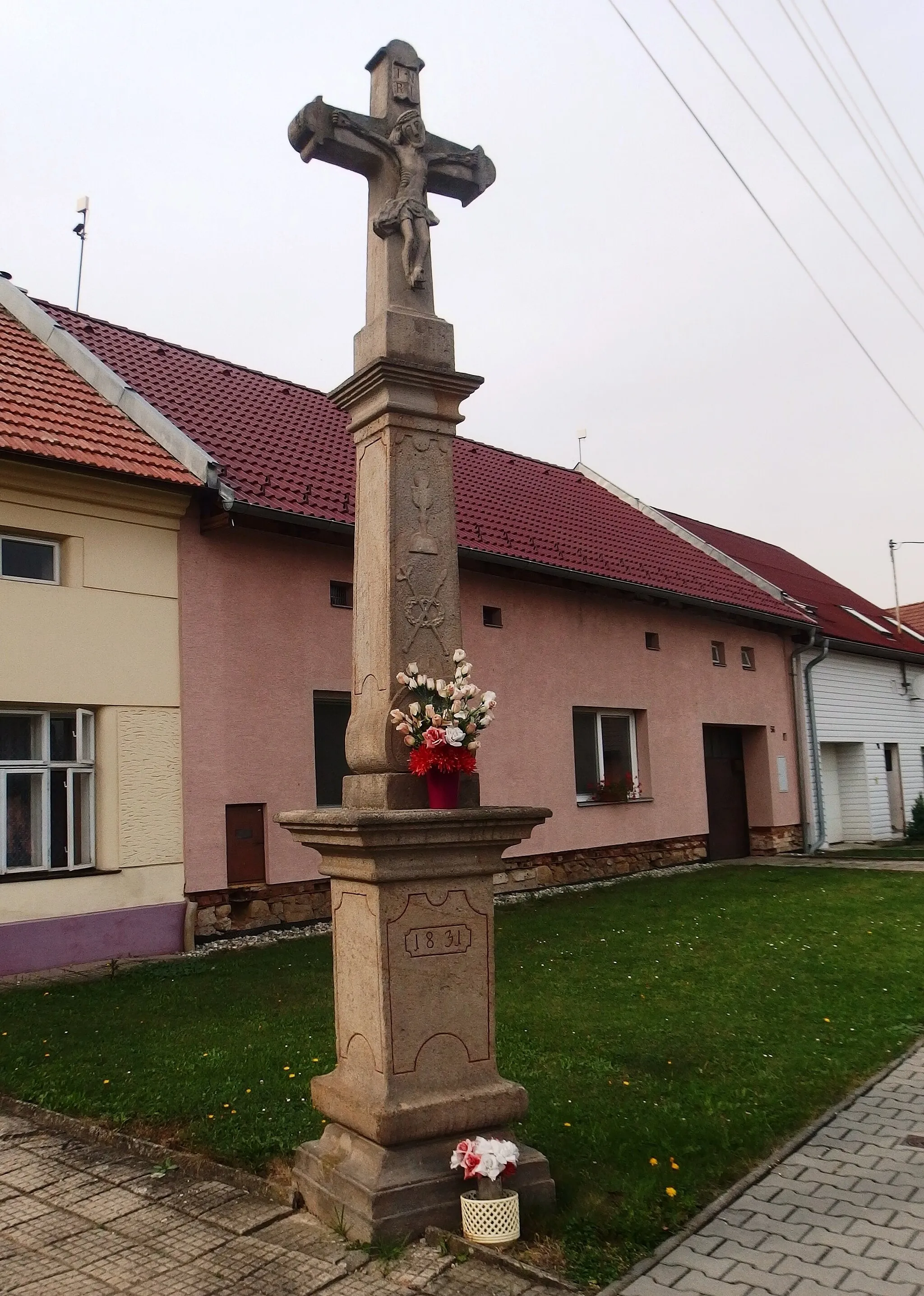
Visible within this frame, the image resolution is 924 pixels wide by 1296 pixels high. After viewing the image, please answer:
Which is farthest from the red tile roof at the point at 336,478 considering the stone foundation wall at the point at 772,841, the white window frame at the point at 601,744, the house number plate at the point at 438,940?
the house number plate at the point at 438,940

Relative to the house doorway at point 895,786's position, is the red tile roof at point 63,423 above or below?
above

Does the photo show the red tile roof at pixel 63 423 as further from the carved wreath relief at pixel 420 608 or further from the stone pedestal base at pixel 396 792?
the stone pedestal base at pixel 396 792

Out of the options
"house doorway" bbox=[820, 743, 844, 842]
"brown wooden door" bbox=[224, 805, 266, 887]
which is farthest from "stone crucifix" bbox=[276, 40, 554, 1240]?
"house doorway" bbox=[820, 743, 844, 842]

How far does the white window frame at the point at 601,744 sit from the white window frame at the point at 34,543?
764 cm

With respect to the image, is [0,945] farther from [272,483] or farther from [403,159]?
[403,159]

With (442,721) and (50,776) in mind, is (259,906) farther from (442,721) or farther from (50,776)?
(442,721)

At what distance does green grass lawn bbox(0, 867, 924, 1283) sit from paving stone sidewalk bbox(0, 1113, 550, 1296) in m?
0.35

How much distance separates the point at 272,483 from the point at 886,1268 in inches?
369

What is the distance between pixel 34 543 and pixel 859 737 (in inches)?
667

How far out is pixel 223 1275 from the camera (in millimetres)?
3490

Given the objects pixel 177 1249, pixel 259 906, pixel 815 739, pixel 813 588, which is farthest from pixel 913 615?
pixel 177 1249

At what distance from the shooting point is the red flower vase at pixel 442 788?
4.10 meters

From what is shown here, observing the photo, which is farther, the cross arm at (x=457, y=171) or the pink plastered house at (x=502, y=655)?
the pink plastered house at (x=502, y=655)

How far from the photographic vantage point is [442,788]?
4113mm
